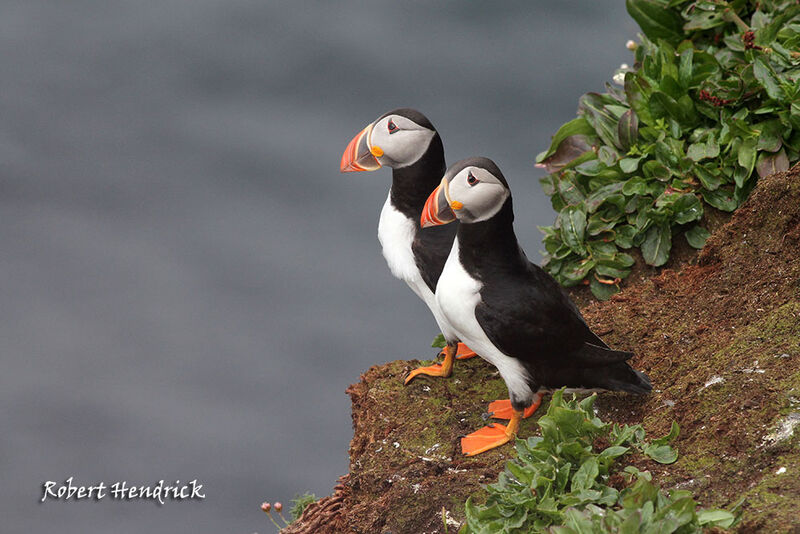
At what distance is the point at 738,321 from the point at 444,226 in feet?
5.34

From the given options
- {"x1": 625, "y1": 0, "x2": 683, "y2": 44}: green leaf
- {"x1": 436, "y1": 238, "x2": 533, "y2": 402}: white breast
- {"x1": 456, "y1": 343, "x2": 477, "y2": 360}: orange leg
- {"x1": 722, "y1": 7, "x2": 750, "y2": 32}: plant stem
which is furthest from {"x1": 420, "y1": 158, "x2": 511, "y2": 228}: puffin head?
{"x1": 625, "y1": 0, "x2": 683, "y2": 44}: green leaf

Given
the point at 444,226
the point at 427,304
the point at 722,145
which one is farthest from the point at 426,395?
the point at 722,145

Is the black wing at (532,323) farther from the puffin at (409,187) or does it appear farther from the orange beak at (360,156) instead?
the orange beak at (360,156)

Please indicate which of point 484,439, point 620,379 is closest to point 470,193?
point 620,379

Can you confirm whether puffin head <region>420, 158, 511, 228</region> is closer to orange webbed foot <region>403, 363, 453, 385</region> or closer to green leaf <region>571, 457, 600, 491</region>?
green leaf <region>571, 457, 600, 491</region>

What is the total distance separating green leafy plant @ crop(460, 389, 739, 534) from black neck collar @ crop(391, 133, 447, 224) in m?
1.46

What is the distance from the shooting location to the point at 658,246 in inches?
246

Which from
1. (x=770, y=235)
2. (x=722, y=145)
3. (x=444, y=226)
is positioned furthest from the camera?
(x=722, y=145)

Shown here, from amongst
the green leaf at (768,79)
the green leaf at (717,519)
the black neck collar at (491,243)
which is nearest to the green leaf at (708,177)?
the green leaf at (768,79)

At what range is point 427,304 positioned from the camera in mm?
5148

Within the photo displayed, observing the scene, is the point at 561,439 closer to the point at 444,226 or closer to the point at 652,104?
the point at 444,226

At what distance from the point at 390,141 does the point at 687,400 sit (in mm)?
1939

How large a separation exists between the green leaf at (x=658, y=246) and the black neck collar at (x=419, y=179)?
2.02m

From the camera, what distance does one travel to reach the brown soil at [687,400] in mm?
3779
